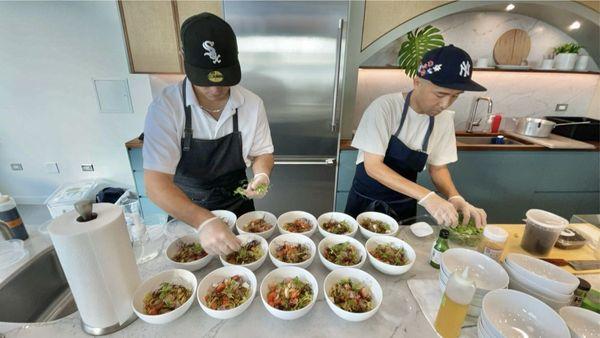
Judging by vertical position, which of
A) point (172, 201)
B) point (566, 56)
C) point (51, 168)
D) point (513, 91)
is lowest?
point (51, 168)

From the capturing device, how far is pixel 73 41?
3.00 m

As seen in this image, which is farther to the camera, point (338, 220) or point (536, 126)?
point (536, 126)

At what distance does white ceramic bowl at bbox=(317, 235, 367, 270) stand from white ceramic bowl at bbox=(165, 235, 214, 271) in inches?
17.8

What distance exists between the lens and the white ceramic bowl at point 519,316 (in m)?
0.74

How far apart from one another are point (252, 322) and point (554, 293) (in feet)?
3.14

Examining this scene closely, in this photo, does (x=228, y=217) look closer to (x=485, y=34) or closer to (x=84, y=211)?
(x=84, y=211)

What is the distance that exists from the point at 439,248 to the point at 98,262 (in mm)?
1166

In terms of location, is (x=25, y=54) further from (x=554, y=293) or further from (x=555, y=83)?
(x=555, y=83)

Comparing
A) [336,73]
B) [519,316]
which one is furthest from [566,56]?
[519,316]

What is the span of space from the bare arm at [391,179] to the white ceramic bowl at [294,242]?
0.58 meters

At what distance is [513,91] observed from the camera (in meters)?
3.13

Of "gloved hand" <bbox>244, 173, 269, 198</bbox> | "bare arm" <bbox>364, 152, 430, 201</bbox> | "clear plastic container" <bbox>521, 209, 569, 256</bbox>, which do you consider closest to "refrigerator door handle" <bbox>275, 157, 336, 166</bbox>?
"bare arm" <bbox>364, 152, 430, 201</bbox>

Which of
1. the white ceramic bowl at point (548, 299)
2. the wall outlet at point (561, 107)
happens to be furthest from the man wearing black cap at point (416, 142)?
the wall outlet at point (561, 107)

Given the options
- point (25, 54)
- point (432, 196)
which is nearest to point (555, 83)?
point (432, 196)
